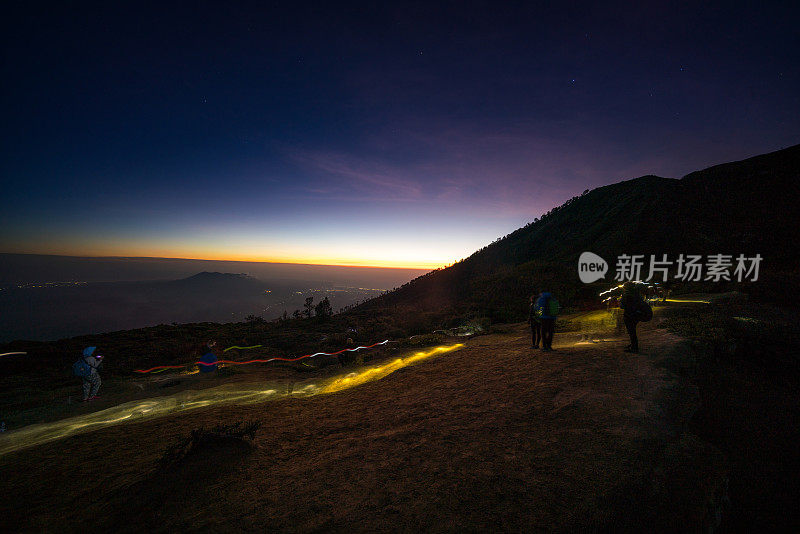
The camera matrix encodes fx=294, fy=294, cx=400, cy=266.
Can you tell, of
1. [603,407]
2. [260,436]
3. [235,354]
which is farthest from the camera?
[235,354]

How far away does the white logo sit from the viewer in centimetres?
3033

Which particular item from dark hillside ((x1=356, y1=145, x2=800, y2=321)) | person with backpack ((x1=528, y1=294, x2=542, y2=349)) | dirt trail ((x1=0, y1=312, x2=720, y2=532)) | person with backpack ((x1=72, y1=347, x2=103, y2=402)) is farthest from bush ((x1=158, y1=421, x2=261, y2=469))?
dark hillside ((x1=356, y1=145, x2=800, y2=321))

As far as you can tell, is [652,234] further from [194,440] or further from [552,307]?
[194,440]

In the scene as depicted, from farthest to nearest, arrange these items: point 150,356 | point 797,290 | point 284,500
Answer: point 150,356 → point 797,290 → point 284,500

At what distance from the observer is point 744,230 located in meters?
31.9

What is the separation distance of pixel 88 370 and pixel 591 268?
39240 millimetres

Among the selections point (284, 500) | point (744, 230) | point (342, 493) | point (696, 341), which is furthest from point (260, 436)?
point (744, 230)

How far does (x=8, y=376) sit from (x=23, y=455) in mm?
21611

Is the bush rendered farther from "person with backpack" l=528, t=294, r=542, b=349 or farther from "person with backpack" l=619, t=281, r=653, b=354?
"person with backpack" l=619, t=281, r=653, b=354

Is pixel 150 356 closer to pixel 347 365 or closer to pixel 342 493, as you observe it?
pixel 347 365

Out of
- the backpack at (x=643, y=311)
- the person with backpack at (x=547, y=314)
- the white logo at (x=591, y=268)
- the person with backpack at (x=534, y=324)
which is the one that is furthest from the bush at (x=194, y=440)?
the white logo at (x=591, y=268)

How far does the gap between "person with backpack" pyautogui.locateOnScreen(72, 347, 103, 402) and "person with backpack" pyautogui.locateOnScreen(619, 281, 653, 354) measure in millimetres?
16994

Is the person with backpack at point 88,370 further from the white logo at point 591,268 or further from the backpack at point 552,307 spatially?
the white logo at point 591,268

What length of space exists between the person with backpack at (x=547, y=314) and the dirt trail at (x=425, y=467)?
2141 millimetres
